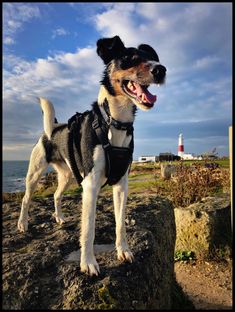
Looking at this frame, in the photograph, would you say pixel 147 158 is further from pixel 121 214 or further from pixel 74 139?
pixel 121 214

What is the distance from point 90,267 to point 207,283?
5219 mm

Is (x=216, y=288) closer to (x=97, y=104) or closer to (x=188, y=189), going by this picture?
(x=188, y=189)

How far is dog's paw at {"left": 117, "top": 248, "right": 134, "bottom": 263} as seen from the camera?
3.98 m

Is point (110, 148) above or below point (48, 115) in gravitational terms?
below

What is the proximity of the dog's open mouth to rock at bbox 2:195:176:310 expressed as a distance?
6.32 feet

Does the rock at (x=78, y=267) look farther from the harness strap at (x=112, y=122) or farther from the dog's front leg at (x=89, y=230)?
the harness strap at (x=112, y=122)

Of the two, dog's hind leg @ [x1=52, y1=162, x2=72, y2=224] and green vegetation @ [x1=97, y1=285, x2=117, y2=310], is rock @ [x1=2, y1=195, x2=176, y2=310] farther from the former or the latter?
dog's hind leg @ [x1=52, y1=162, x2=72, y2=224]

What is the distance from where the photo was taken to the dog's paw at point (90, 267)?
12.0ft

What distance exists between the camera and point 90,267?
3.69 m

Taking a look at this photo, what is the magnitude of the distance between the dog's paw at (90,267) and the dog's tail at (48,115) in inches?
87.4

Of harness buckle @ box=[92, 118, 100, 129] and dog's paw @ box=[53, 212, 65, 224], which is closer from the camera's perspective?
harness buckle @ box=[92, 118, 100, 129]

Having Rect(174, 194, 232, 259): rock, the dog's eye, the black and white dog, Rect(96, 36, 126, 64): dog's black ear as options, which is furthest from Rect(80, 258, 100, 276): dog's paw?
Rect(174, 194, 232, 259): rock

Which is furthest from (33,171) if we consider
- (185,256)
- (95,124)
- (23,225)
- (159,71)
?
(185,256)

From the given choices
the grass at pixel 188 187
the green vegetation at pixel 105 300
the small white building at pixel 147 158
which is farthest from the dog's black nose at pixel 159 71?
the small white building at pixel 147 158
